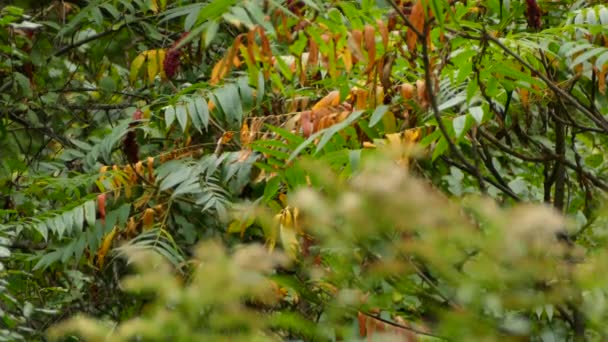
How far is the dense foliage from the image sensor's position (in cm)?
133

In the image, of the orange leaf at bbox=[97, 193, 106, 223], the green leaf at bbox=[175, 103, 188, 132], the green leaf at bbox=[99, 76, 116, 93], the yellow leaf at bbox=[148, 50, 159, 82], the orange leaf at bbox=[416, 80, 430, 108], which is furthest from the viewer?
the green leaf at bbox=[99, 76, 116, 93]

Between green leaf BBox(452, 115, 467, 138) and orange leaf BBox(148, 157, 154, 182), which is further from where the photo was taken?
orange leaf BBox(148, 157, 154, 182)

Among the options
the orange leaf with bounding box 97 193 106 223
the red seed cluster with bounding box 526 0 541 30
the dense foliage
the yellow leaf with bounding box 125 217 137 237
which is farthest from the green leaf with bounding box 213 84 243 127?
the red seed cluster with bounding box 526 0 541 30

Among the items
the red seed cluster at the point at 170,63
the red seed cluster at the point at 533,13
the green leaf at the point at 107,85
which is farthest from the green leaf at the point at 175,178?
the green leaf at the point at 107,85

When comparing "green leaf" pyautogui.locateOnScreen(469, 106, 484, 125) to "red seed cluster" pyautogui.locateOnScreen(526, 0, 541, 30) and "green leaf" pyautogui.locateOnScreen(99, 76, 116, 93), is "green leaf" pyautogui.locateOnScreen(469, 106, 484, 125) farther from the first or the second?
"green leaf" pyautogui.locateOnScreen(99, 76, 116, 93)

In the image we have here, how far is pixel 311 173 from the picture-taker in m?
2.14

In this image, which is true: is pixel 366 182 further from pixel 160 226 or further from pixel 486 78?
pixel 160 226

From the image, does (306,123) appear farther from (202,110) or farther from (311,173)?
(311,173)

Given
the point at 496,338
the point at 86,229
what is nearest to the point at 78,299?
the point at 86,229

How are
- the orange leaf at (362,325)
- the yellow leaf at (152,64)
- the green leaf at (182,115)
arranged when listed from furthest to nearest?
the yellow leaf at (152,64) → the green leaf at (182,115) → the orange leaf at (362,325)

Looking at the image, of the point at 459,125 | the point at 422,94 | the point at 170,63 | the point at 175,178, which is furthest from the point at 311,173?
the point at 170,63

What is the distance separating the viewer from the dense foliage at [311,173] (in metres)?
1.33

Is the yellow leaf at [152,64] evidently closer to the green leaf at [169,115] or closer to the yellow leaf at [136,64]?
the yellow leaf at [136,64]

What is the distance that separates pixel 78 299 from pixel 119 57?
109 centimetres
